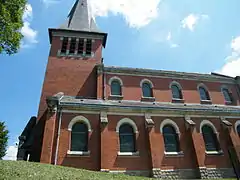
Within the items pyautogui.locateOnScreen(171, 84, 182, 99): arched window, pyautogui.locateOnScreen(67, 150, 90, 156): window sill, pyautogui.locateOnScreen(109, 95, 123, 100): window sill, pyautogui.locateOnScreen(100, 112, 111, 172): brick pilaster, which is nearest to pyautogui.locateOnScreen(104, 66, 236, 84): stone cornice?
pyautogui.locateOnScreen(171, 84, 182, 99): arched window

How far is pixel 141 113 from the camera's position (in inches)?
595

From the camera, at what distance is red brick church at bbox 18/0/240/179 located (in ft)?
42.5

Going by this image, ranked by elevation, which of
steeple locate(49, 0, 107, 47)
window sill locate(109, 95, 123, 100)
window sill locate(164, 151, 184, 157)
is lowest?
window sill locate(164, 151, 184, 157)

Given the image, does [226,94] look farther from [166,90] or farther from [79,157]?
[79,157]

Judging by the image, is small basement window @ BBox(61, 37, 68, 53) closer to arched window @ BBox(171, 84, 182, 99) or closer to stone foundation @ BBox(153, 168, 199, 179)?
arched window @ BBox(171, 84, 182, 99)

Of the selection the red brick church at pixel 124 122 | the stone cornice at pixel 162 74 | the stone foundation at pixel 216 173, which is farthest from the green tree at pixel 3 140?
the stone foundation at pixel 216 173

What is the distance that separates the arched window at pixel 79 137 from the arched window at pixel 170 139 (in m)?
6.86

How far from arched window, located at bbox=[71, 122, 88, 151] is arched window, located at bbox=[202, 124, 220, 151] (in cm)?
1082

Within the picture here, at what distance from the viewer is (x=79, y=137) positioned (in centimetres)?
1349

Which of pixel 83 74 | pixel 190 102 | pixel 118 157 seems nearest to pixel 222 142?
pixel 190 102

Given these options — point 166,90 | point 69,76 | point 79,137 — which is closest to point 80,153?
point 79,137

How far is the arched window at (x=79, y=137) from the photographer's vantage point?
13.2 metres

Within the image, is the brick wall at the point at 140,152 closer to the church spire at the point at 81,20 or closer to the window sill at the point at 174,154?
the window sill at the point at 174,154

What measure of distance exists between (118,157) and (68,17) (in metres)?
21.5
